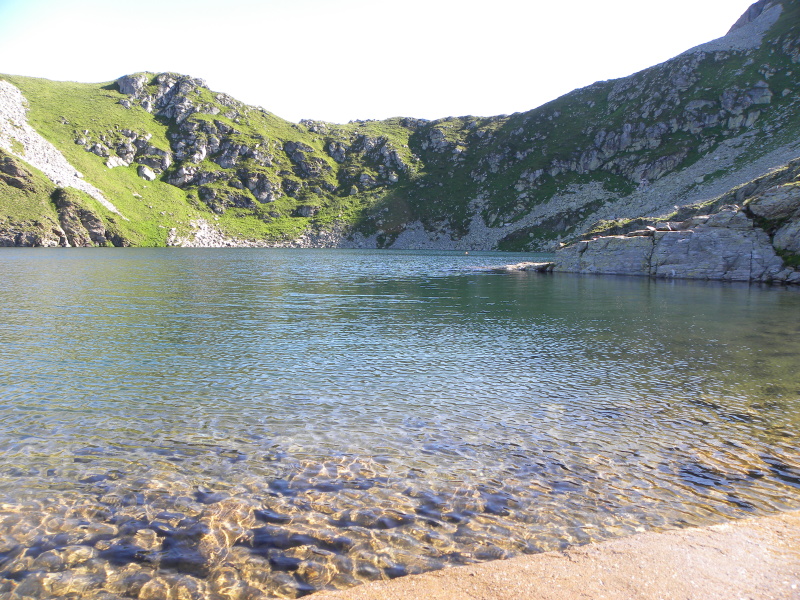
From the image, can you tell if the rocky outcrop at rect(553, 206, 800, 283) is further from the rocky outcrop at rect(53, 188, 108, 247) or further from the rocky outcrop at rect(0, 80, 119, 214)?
the rocky outcrop at rect(0, 80, 119, 214)

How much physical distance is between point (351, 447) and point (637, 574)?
8390 millimetres

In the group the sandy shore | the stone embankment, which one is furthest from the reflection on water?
the stone embankment

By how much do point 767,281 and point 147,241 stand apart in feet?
679

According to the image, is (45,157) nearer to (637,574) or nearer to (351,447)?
(351,447)

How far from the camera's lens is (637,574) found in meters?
8.22

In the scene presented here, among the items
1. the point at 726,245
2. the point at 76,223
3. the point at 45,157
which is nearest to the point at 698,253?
the point at 726,245

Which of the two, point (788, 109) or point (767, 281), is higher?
point (788, 109)

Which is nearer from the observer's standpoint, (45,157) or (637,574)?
(637,574)

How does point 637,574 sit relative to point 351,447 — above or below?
above

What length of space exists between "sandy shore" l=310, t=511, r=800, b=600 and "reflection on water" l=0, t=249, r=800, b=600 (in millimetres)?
579

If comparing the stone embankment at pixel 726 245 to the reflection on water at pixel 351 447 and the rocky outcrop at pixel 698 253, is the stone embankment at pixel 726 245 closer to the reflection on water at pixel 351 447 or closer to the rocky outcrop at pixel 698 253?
the rocky outcrop at pixel 698 253

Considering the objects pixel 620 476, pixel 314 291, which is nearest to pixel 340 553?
pixel 620 476

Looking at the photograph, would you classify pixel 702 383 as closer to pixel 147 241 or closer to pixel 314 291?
pixel 314 291

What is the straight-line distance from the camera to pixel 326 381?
21.2 metres
